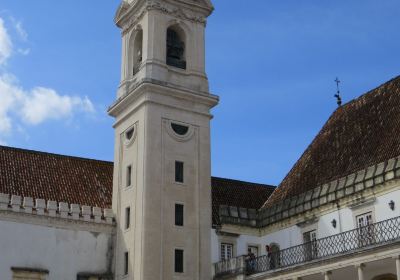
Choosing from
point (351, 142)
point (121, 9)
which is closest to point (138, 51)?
point (121, 9)

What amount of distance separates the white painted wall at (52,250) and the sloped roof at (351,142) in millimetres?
8328

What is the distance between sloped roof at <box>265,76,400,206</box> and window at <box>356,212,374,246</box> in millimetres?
2046

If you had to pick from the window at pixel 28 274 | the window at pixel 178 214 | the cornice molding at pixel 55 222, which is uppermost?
the window at pixel 178 214

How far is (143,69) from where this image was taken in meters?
30.9

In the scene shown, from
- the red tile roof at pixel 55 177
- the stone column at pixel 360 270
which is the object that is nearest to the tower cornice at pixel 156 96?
the red tile roof at pixel 55 177

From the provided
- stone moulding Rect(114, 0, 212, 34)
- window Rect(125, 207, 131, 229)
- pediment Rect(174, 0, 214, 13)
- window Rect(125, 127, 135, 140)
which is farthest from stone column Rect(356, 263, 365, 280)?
pediment Rect(174, 0, 214, 13)

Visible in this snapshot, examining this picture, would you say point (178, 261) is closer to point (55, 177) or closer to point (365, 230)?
point (55, 177)

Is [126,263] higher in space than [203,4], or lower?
lower

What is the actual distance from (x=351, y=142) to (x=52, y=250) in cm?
1352

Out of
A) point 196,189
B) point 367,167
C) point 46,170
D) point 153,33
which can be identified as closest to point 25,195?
point 46,170

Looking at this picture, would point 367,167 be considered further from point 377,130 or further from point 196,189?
point 196,189

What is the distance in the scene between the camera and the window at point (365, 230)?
22.8 m

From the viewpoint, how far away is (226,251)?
1187 inches

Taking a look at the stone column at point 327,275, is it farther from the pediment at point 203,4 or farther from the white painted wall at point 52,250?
the pediment at point 203,4
